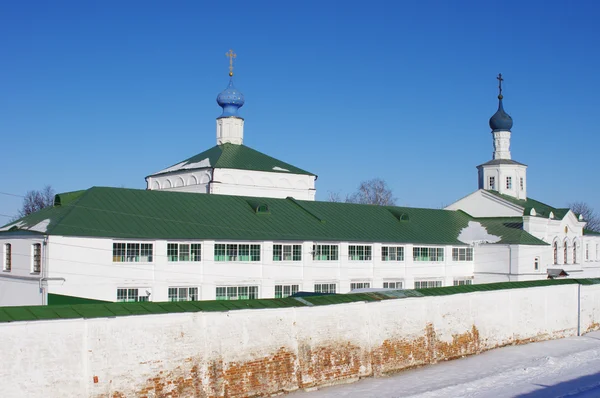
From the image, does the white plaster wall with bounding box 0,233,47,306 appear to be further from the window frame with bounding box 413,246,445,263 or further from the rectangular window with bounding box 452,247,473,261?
the rectangular window with bounding box 452,247,473,261

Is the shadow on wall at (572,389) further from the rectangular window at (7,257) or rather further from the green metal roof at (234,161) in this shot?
the green metal roof at (234,161)

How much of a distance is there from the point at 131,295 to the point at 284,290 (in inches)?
286

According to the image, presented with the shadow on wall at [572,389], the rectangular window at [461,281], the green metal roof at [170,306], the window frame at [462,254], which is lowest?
the shadow on wall at [572,389]

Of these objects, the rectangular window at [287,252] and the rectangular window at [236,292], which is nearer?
the rectangular window at [236,292]

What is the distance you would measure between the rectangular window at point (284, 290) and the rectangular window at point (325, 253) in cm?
186

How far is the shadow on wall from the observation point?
18.5 m

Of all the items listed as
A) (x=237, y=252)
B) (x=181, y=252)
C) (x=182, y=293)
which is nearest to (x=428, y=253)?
(x=237, y=252)

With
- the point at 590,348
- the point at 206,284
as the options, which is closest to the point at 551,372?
the point at 590,348

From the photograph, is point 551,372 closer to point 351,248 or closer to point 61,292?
point 351,248

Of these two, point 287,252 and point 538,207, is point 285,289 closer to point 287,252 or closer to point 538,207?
point 287,252

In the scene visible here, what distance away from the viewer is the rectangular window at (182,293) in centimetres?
2811

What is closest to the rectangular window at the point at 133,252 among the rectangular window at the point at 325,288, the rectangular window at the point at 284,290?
the rectangular window at the point at 284,290

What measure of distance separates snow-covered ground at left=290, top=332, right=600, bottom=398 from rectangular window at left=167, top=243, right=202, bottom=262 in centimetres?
1154

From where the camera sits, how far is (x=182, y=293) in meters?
28.4
